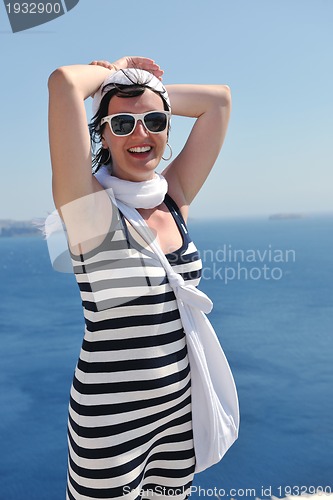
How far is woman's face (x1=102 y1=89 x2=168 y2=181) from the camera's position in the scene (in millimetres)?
1289

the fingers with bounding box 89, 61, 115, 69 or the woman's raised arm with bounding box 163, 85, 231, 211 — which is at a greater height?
the fingers with bounding box 89, 61, 115, 69

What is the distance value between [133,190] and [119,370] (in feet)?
1.37

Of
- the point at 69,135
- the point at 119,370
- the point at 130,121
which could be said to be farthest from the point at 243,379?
the point at 69,135

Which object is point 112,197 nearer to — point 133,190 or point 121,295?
point 133,190

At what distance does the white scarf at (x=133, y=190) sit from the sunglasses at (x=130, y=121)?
11cm

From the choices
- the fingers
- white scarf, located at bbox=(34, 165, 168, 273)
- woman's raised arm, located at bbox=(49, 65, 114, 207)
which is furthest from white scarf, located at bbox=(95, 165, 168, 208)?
the fingers

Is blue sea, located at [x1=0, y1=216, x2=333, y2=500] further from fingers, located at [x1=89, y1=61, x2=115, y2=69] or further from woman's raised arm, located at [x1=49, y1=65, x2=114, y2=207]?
fingers, located at [x1=89, y1=61, x2=115, y2=69]

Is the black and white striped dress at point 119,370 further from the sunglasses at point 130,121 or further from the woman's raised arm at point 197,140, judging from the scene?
the woman's raised arm at point 197,140

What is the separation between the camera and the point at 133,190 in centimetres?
131

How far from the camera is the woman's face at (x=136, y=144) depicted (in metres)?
1.29

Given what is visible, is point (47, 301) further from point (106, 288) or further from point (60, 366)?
point (106, 288)

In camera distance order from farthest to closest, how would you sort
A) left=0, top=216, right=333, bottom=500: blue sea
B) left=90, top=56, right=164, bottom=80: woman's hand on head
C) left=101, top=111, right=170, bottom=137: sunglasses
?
left=0, top=216, right=333, bottom=500: blue sea → left=90, top=56, right=164, bottom=80: woman's hand on head → left=101, top=111, right=170, bottom=137: sunglasses

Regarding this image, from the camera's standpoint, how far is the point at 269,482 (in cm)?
347

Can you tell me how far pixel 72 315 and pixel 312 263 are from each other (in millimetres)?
7476
